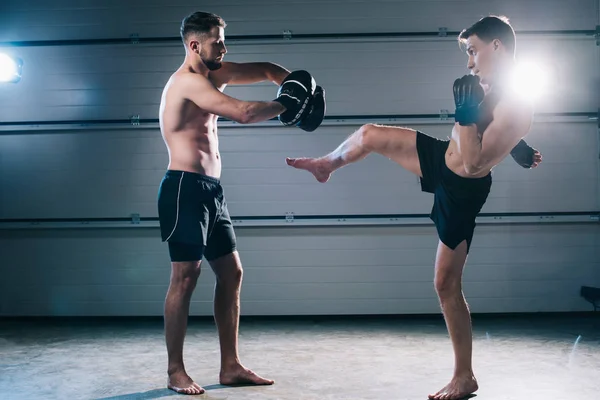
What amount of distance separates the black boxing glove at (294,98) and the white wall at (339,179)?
274 cm

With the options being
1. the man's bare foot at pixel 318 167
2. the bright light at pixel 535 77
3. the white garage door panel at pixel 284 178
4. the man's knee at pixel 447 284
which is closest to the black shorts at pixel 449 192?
the man's knee at pixel 447 284

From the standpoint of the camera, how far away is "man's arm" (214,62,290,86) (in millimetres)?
3967

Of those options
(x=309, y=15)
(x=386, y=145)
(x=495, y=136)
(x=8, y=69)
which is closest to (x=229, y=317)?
(x=386, y=145)

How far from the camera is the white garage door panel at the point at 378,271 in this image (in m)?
6.36

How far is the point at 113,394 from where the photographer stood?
3.70 meters

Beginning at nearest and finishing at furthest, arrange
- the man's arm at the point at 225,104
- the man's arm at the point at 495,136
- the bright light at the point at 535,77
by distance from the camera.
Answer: the man's arm at the point at 495,136 < the man's arm at the point at 225,104 < the bright light at the point at 535,77

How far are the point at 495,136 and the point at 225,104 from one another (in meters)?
1.37

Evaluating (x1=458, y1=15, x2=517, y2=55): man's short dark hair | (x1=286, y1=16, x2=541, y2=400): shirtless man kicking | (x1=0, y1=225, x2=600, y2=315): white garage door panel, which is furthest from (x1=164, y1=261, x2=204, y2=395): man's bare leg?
(x1=0, y1=225, x2=600, y2=315): white garage door panel

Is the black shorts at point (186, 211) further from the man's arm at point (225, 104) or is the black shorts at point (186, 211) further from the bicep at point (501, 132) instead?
the bicep at point (501, 132)

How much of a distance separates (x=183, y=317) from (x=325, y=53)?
3495 millimetres

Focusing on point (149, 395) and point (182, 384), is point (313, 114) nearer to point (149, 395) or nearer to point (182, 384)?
point (182, 384)

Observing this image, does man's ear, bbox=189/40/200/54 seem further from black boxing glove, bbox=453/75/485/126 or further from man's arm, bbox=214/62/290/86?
black boxing glove, bbox=453/75/485/126

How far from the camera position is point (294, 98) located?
11.7ft

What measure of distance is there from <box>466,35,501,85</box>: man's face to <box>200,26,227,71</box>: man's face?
1.33 m
